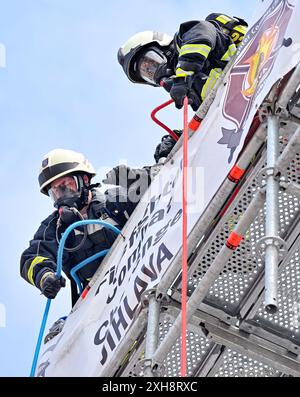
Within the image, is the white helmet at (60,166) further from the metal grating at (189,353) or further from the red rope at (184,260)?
the metal grating at (189,353)

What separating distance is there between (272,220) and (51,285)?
4.19m

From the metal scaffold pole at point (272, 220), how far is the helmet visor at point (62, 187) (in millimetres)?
5151


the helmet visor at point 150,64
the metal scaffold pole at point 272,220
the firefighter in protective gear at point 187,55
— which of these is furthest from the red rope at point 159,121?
the metal scaffold pole at point 272,220

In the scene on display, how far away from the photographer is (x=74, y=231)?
1120cm

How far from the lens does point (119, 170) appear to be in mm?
11141

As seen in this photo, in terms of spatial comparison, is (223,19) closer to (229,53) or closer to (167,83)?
Answer: (229,53)

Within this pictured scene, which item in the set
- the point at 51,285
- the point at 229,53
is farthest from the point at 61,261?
the point at 229,53

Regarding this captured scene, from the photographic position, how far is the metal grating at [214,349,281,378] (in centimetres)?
787

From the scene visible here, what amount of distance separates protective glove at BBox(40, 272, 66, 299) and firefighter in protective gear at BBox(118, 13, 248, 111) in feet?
6.12

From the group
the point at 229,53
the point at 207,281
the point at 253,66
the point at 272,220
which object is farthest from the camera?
the point at 229,53

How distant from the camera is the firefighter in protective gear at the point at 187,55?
9.95m

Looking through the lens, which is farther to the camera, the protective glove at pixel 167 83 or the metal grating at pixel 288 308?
the protective glove at pixel 167 83
